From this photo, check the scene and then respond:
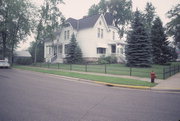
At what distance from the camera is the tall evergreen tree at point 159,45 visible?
2405 cm

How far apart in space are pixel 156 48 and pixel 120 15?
28111mm

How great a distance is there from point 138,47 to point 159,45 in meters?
8.84

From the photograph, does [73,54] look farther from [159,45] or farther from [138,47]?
[159,45]

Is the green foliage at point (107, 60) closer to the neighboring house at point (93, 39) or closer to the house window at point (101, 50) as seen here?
the neighboring house at point (93, 39)

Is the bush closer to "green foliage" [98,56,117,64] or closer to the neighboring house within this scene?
"green foliage" [98,56,117,64]

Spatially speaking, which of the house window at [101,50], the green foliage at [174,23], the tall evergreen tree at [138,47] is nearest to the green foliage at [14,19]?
the house window at [101,50]

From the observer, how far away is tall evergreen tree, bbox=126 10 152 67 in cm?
1894

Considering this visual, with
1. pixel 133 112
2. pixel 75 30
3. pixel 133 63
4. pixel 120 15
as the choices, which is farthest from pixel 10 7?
pixel 120 15

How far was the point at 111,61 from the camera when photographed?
A: 24781 mm

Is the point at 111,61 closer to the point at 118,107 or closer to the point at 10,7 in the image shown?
the point at 118,107

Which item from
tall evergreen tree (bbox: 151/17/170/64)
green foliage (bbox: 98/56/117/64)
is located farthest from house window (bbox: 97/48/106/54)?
tall evergreen tree (bbox: 151/17/170/64)

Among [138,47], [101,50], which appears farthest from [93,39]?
[138,47]

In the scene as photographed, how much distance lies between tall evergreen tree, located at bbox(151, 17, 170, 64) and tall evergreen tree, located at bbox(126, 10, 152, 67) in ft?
20.2

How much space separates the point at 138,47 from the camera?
19.4m
